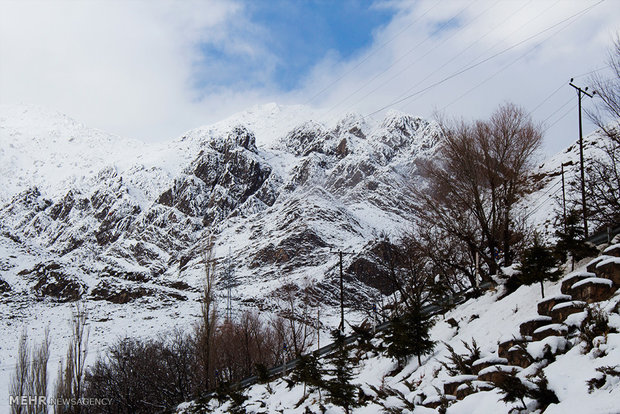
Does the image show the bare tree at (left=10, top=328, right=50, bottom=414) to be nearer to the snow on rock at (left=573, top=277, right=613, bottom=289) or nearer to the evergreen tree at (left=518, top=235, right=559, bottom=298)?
the evergreen tree at (left=518, top=235, right=559, bottom=298)

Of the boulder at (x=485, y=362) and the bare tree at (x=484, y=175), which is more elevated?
the bare tree at (x=484, y=175)

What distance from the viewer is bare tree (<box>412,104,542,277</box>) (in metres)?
18.2

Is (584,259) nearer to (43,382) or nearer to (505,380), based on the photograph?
(505,380)

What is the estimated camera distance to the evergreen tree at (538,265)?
460 inches

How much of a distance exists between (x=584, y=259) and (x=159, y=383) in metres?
44.1

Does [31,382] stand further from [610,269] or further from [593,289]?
[610,269]

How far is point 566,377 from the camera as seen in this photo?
738cm

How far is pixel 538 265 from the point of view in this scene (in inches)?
465

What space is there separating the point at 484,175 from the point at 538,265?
23.5ft

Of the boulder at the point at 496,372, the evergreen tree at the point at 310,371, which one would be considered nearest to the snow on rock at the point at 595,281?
the boulder at the point at 496,372

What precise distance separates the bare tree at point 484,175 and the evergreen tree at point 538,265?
5.66 metres

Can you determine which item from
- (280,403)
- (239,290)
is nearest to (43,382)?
(280,403)

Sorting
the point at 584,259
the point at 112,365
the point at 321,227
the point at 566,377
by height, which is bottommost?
the point at 566,377

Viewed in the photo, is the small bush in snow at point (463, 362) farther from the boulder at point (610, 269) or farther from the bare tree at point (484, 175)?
the bare tree at point (484, 175)
